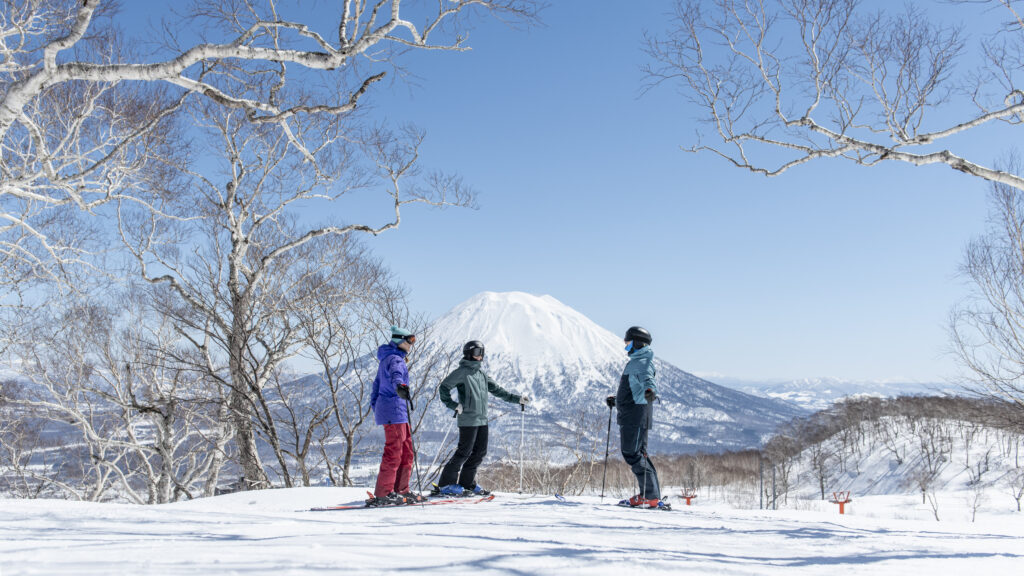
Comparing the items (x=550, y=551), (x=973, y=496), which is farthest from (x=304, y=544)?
(x=973, y=496)

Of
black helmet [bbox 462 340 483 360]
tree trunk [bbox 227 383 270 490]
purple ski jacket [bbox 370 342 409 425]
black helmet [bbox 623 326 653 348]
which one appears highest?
black helmet [bbox 623 326 653 348]

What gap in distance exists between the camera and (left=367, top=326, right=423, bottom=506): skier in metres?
5.42

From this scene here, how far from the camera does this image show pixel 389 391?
5.58 metres

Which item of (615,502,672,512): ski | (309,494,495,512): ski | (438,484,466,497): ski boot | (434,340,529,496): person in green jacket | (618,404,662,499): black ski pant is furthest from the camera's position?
(434,340,529,496): person in green jacket

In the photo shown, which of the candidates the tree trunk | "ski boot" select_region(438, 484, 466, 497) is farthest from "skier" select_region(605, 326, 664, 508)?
the tree trunk

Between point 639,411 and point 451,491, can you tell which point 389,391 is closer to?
point 451,491

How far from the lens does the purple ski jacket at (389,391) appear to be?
5.53m

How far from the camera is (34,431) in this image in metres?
21.2

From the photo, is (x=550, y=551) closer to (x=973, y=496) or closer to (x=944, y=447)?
(x=973, y=496)

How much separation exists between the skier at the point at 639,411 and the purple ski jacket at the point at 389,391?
2.22 m

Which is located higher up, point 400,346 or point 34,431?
point 400,346

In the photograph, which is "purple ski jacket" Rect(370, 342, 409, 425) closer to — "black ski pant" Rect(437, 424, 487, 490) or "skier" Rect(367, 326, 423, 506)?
"skier" Rect(367, 326, 423, 506)

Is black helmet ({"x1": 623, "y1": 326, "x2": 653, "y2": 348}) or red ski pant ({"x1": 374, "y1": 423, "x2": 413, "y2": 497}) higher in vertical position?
black helmet ({"x1": 623, "y1": 326, "x2": 653, "y2": 348})

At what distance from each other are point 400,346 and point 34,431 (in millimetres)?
23175
